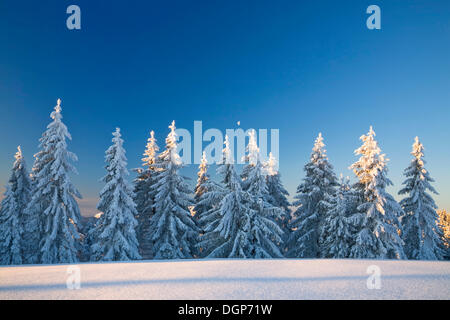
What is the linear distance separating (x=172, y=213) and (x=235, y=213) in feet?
17.5

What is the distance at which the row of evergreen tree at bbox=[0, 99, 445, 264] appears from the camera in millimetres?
19203

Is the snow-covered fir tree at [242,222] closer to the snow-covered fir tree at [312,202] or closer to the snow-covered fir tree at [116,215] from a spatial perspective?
the snow-covered fir tree at [312,202]

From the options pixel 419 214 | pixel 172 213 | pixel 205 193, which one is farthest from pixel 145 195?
pixel 419 214

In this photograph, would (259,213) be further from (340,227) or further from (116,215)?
(116,215)

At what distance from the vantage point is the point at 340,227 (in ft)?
63.7

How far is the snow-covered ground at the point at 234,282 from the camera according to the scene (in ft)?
17.4

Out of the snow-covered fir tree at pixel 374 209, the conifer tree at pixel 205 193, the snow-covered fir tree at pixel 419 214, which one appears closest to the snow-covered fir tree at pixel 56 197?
the conifer tree at pixel 205 193

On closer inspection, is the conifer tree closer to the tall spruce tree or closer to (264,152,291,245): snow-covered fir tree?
the tall spruce tree

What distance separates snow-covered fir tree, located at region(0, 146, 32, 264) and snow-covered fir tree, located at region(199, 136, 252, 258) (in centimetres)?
1717

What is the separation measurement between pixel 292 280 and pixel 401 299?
2270 mm

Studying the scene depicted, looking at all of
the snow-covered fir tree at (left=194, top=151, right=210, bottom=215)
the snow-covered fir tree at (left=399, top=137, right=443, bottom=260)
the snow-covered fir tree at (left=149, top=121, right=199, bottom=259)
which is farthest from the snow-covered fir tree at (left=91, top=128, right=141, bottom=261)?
the snow-covered fir tree at (left=399, top=137, right=443, bottom=260)

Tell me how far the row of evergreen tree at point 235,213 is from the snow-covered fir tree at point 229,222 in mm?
73
